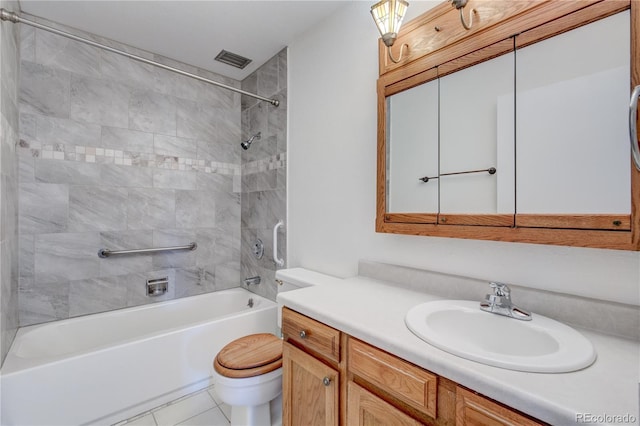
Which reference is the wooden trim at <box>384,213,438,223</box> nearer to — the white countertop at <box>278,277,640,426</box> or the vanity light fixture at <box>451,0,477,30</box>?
the white countertop at <box>278,277,640,426</box>

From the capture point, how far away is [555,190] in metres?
0.94

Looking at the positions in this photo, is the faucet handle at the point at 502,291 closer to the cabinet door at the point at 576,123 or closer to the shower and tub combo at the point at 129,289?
the cabinet door at the point at 576,123

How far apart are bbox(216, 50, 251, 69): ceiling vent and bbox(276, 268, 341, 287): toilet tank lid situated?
1848mm

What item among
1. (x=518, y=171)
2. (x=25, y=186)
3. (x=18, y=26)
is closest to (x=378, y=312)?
(x=518, y=171)

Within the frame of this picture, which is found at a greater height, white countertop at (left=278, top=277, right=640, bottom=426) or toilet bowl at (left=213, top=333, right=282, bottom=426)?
white countertop at (left=278, top=277, right=640, bottom=426)

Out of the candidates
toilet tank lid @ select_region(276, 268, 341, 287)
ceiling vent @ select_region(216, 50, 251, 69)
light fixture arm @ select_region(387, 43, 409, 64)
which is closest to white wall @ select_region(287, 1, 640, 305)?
toilet tank lid @ select_region(276, 268, 341, 287)

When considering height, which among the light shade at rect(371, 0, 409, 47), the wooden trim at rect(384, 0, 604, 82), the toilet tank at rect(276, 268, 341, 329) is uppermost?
the light shade at rect(371, 0, 409, 47)

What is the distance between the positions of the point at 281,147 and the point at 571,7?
5.93 feet

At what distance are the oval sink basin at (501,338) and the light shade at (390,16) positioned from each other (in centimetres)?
118

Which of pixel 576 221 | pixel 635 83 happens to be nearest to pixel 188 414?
pixel 576 221

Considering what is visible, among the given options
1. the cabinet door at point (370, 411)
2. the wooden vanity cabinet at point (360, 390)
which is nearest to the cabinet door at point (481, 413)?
the wooden vanity cabinet at point (360, 390)

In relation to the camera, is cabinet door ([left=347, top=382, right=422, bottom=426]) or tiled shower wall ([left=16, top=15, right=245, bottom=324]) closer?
cabinet door ([left=347, top=382, right=422, bottom=426])

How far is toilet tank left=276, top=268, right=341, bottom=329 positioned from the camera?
171cm

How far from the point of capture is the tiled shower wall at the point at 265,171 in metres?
2.32
